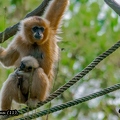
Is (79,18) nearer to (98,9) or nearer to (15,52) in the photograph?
(98,9)

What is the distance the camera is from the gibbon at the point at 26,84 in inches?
292

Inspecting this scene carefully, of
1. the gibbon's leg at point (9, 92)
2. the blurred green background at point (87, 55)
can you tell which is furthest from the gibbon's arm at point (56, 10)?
the blurred green background at point (87, 55)

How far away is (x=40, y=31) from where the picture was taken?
812 cm

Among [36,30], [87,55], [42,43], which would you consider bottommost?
[42,43]

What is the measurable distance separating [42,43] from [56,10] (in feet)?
1.79

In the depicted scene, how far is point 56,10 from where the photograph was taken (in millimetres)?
7930

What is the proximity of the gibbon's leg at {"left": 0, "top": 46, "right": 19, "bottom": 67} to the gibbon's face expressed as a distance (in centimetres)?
30

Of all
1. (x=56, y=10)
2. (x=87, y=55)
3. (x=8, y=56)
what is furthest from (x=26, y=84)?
(x=87, y=55)

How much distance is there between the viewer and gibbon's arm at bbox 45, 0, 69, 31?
7.87 m

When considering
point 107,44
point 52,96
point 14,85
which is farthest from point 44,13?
point 107,44

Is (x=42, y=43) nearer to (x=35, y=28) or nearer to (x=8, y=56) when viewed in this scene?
(x=35, y=28)

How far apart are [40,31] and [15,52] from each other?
499mm

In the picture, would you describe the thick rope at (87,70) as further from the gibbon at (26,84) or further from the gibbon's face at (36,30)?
the gibbon's face at (36,30)

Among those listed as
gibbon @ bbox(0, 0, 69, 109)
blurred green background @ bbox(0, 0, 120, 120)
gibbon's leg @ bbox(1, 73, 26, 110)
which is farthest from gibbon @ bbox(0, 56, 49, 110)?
blurred green background @ bbox(0, 0, 120, 120)
